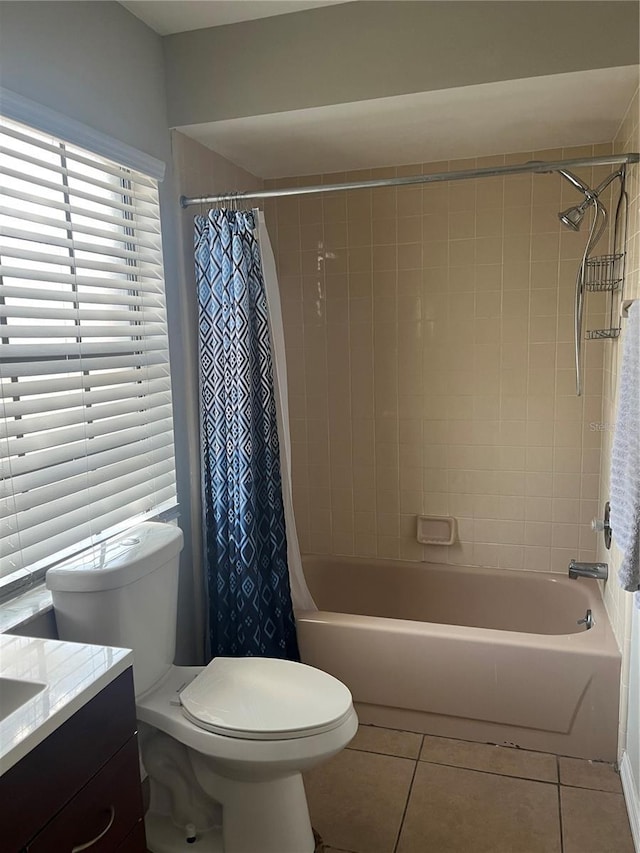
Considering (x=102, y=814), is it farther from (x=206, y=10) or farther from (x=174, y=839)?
(x=206, y=10)

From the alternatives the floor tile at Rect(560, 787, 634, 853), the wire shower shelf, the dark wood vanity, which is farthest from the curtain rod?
the floor tile at Rect(560, 787, 634, 853)

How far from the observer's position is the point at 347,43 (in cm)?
211

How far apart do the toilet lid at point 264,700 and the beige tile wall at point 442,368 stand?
1.38 metres

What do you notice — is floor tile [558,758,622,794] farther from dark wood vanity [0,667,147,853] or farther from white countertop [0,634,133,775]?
white countertop [0,634,133,775]

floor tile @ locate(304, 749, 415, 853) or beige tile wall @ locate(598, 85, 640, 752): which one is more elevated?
A: beige tile wall @ locate(598, 85, 640, 752)

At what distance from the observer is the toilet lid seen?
171 centimetres

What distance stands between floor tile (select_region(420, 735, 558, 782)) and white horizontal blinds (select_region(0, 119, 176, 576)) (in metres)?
1.34

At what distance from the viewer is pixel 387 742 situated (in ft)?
8.04

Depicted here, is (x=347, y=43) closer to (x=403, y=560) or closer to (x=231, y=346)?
(x=231, y=346)

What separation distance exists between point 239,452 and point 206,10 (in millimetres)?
1483

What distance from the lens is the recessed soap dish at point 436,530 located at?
314 cm

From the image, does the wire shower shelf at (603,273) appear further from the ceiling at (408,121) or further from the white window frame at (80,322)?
the white window frame at (80,322)

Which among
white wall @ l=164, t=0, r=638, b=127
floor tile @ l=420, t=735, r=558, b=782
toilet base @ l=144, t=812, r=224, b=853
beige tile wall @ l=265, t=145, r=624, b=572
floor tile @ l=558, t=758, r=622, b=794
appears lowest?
floor tile @ l=420, t=735, r=558, b=782

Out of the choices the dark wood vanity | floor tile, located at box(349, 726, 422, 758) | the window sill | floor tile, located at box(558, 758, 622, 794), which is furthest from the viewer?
floor tile, located at box(349, 726, 422, 758)
